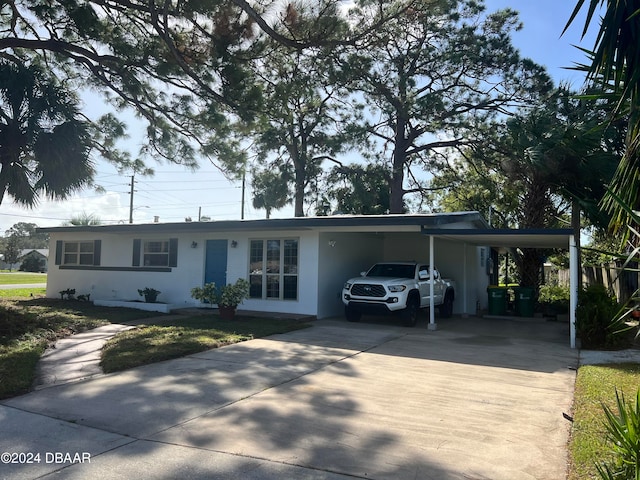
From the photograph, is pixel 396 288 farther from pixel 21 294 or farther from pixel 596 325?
pixel 21 294

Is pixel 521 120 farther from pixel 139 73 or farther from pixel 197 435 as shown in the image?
pixel 197 435

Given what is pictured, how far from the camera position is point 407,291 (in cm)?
1231

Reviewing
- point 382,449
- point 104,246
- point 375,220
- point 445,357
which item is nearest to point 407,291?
point 375,220

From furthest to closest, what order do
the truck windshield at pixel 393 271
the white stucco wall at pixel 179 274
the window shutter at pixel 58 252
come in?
the window shutter at pixel 58 252 → the white stucco wall at pixel 179 274 → the truck windshield at pixel 393 271

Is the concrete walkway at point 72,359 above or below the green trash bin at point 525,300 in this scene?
below

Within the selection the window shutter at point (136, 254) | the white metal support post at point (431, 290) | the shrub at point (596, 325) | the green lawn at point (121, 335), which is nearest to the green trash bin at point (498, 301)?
the white metal support post at point (431, 290)

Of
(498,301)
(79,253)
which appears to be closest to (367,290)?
(498,301)

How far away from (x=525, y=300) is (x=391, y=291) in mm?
6405

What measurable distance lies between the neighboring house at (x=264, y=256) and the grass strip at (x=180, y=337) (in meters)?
1.79

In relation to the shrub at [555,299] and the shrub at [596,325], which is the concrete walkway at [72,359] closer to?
the shrub at [596,325]

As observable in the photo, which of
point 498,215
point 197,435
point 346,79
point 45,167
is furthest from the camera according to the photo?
point 498,215

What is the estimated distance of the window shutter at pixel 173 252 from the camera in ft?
53.0

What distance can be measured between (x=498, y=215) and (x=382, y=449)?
2458cm

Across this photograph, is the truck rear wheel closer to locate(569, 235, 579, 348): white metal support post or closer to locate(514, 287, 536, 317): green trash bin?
locate(514, 287, 536, 317): green trash bin
